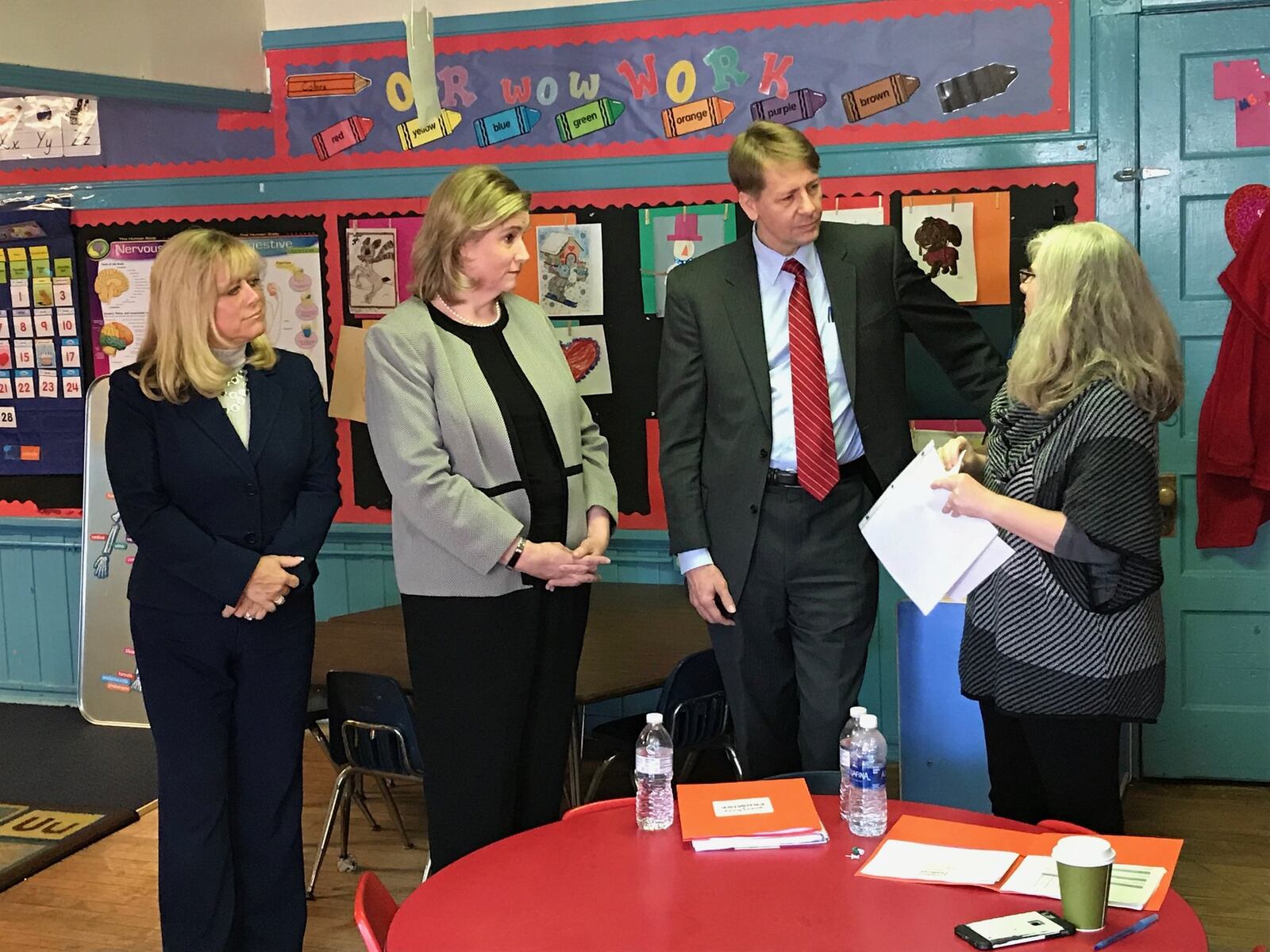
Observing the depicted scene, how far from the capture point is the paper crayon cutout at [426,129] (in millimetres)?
4840

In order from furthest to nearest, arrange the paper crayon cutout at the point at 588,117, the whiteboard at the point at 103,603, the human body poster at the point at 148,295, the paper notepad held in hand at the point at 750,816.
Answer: the whiteboard at the point at 103,603 < the human body poster at the point at 148,295 < the paper crayon cutout at the point at 588,117 < the paper notepad held in hand at the point at 750,816

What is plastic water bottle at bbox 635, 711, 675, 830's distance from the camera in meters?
2.18

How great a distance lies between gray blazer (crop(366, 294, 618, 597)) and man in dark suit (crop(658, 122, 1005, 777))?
374 millimetres

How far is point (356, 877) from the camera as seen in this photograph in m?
3.87

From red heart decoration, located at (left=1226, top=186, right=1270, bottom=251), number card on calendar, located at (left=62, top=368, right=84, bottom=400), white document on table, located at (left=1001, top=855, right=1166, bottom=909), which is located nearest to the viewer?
white document on table, located at (left=1001, top=855, right=1166, bottom=909)

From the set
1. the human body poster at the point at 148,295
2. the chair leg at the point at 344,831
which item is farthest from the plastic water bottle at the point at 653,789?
the human body poster at the point at 148,295

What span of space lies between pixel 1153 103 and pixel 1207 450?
109 centimetres

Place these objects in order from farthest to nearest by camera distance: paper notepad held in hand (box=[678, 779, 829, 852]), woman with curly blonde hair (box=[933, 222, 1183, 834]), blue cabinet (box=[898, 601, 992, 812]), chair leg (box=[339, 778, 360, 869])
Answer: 1. chair leg (box=[339, 778, 360, 869])
2. blue cabinet (box=[898, 601, 992, 812])
3. woman with curly blonde hair (box=[933, 222, 1183, 834])
4. paper notepad held in hand (box=[678, 779, 829, 852])

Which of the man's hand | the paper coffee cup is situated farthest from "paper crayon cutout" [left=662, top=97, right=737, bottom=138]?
the paper coffee cup

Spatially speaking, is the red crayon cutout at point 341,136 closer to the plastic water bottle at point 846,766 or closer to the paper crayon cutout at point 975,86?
the paper crayon cutout at point 975,86

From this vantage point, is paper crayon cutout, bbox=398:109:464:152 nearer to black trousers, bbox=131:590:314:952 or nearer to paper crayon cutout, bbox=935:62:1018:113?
paper crayon cutout, bbox=935:62:1018:113

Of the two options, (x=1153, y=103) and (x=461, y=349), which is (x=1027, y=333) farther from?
(x=1153, y=103)

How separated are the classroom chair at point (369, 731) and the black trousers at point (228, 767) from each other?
1.29ft

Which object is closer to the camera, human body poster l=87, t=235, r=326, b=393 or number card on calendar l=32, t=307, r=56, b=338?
human body poster l=87, t=235, r=326, b=393
